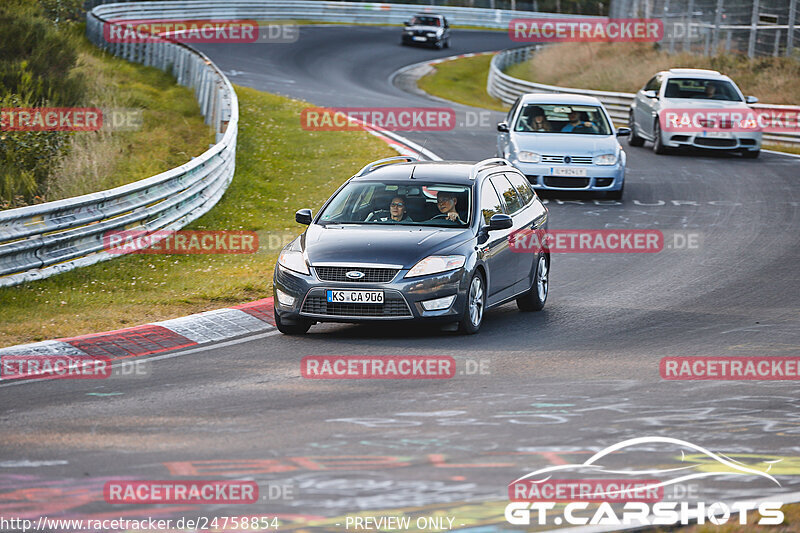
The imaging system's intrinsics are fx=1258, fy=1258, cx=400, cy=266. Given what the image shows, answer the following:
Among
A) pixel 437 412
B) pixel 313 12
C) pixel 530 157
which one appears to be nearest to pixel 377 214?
pixel 437 412

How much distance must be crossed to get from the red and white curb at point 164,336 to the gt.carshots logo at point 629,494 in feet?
15.3

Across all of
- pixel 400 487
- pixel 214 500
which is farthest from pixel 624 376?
pixel 214 500

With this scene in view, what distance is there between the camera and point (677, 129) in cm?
2716

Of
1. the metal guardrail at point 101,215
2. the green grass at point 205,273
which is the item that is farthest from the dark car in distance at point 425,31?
the metal guardrail at point 101,215

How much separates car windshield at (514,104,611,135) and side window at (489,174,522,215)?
27.8 feet

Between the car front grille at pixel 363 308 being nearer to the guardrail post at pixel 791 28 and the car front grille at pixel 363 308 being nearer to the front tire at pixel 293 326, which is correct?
the front tire at pixel 293 326

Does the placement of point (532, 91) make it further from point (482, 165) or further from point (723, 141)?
point (482, 165)

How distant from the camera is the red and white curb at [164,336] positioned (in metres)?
10.5

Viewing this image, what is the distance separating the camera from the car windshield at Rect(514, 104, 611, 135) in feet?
71.6

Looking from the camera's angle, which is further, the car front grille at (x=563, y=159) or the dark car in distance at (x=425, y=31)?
the dark car in distance at (x=425, y=31)

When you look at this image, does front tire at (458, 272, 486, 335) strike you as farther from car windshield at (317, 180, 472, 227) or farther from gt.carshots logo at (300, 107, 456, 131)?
gt.carshots logo at (300, 107, 456, 131)

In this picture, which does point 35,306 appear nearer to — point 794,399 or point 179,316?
point 179,316

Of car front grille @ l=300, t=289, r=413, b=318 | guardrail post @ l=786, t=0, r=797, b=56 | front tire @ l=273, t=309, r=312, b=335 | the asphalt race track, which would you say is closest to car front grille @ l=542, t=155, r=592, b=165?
the asphalt race track

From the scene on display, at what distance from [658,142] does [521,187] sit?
14559 millimetres
